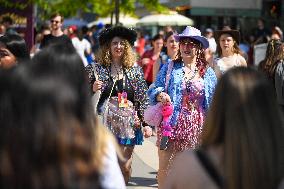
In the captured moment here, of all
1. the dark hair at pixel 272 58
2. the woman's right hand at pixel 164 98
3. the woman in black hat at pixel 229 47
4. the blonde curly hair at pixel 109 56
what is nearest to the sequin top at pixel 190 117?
the woman's right hand at pixel 164 98

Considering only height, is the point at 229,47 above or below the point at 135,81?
above

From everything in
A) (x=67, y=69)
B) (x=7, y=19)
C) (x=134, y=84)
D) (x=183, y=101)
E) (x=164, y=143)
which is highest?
(x=67, y=69)

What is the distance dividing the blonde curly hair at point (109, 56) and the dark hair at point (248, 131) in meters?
3.76

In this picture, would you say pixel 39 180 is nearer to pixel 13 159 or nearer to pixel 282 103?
pixel 13 159

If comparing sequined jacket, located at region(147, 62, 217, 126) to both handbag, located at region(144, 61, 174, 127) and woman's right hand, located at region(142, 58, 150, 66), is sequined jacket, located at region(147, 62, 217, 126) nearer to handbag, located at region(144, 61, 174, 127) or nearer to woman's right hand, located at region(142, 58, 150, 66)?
handbag, located at region(144, 61, 174, 127)

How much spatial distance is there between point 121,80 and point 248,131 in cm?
382

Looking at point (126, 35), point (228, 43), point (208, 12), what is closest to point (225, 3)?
point (208, 12)

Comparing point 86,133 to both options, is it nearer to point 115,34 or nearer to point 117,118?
point 117,118

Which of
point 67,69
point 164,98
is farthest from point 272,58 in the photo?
point 67,69

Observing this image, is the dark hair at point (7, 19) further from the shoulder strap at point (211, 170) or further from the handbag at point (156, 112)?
the shoulder strap at point (211, 170)

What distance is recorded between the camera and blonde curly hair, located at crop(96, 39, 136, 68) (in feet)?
22.0

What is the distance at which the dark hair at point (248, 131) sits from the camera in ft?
9.45

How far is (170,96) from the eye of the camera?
6.32 metres

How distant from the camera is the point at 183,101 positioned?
20.7 ft
